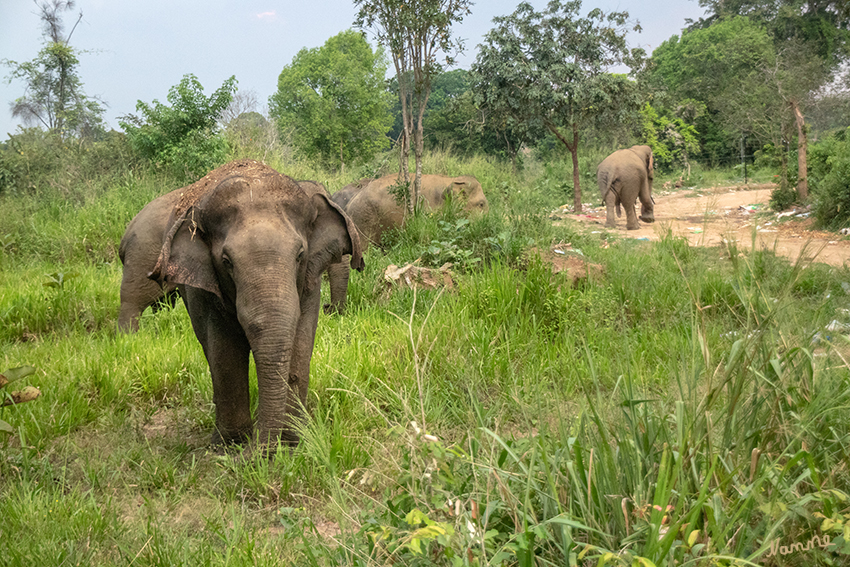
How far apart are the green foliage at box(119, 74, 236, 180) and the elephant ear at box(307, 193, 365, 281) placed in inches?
374

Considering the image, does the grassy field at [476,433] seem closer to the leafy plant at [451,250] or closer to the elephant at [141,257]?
the leafy plant at [451,250]

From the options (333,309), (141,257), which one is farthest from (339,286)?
(141,257)

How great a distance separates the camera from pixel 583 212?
18.6 metres

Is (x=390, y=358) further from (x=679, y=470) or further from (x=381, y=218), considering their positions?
(x=381, y=218)

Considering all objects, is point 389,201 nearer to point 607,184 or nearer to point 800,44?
point 607,184

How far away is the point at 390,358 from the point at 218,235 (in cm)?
166

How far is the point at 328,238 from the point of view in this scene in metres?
3.94

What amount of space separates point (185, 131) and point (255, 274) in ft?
36.6

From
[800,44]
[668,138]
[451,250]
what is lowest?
[451,250]

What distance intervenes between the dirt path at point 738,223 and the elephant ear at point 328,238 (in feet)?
7.35

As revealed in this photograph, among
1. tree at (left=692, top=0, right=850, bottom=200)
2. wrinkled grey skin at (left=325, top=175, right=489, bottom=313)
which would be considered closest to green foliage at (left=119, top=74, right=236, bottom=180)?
wrinkled grey skin at (left=325, top=175, right=489, bottom=313)

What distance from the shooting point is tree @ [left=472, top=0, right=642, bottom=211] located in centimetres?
1692

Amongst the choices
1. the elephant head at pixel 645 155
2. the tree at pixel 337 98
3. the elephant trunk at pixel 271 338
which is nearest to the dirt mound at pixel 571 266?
the elephant trunk at pixel 271 338

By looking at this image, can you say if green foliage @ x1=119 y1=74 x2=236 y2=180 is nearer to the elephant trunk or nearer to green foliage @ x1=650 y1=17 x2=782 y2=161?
the elephant trunk
